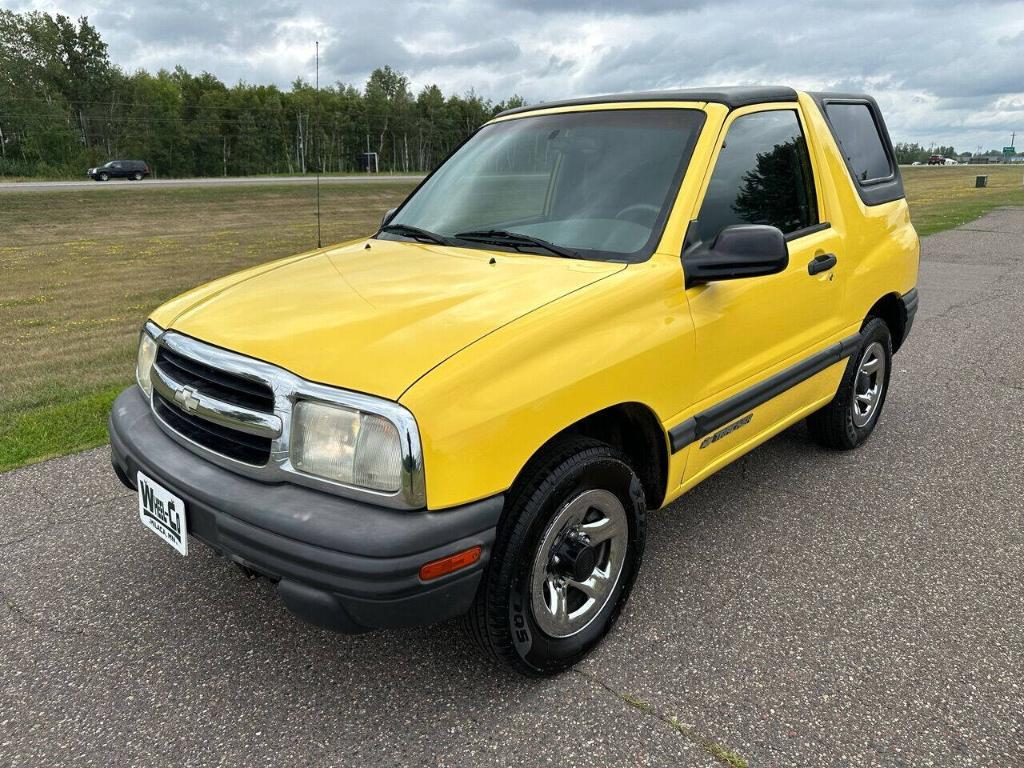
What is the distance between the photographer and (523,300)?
231 cm

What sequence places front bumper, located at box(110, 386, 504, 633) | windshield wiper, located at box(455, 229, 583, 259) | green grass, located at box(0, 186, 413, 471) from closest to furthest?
front bumper, located at box(110, 386, 504, 633) < windshield wiper, located at box(455, 229, 583, 259) < green grass, located at box(0, 186, 413, 471)

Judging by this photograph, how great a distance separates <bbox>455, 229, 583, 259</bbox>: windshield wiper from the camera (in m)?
2.75

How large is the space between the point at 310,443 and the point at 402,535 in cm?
36

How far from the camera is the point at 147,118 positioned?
222 feet

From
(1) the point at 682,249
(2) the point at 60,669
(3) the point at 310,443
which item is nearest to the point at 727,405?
(1) the point at 682,249

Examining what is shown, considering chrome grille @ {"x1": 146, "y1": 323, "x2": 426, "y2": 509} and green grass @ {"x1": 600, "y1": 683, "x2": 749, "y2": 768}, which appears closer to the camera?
chrome grille @ {"x1": 146, "y1": 323, "x2": 426, "y2": 509}

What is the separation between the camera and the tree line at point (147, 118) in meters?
60.8

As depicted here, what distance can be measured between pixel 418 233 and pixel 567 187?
0.69 meters

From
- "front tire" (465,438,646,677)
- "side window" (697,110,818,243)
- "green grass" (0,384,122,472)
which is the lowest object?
"green grass" (0,384,122,472)

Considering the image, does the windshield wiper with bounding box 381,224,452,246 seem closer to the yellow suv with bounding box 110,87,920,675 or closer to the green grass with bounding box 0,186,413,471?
the yellow suv with bounding box 110,87,920,675

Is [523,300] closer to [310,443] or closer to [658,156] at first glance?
[310,443]

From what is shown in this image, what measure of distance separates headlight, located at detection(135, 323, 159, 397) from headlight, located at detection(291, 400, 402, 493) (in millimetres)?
915

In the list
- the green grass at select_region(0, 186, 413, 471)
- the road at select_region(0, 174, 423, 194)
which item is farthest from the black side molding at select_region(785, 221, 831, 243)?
the road at select_region(0, 174, 423, 194)

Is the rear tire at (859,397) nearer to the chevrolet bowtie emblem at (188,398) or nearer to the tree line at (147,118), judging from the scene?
the chevrolet bowtie emblem at (188,398)
